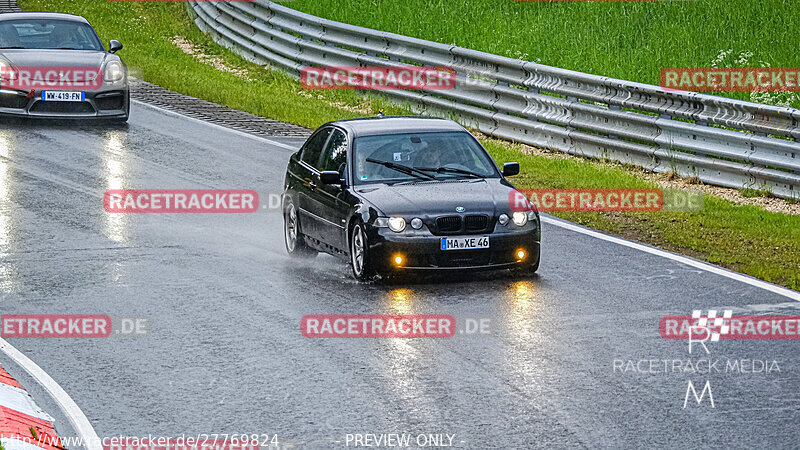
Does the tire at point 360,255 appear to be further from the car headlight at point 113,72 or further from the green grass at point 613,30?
the car headlight at point 113,72

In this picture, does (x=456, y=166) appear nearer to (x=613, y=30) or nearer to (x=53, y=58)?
(x=53, y=58)

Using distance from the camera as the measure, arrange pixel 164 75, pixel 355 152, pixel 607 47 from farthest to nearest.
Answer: pixel 164 75 < pixel 607 47 < pixel 355 152

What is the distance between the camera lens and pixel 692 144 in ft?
53.7

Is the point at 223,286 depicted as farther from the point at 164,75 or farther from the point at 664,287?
the point at 164,75

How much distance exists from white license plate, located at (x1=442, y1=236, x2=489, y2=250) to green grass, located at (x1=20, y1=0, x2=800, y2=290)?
2.41 metres

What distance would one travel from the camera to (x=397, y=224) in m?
11.2

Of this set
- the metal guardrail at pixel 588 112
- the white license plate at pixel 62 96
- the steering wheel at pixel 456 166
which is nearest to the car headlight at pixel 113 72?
the white license plate at pixel 62 96

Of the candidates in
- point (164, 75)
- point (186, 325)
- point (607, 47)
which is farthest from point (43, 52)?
point (186, 325)

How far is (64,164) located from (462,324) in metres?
9.15

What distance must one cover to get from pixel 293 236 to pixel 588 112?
21.4ft

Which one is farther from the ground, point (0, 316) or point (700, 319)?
point (700, 319)

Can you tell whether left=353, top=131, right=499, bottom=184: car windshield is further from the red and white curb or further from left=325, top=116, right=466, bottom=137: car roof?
the red and white curb

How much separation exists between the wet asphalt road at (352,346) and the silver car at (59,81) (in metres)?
4.84

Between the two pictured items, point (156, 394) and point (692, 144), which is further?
point (692, 144)
